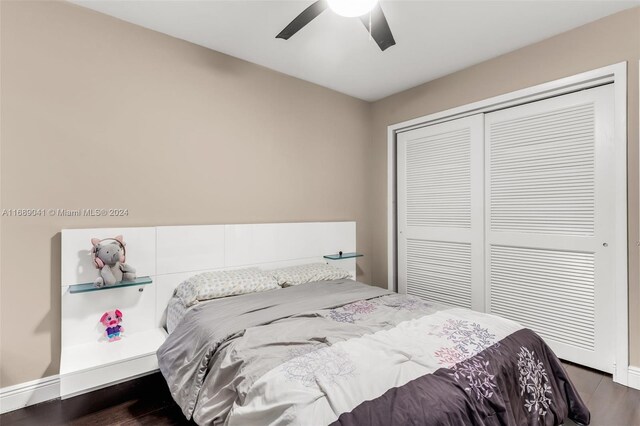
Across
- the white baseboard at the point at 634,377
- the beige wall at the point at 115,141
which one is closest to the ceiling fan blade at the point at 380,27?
the beige wall at the point at 115,141

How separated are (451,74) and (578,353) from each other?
2620 mm

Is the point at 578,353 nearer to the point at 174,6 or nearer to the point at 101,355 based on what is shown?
the point at 101,355

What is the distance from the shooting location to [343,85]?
3.46 metres

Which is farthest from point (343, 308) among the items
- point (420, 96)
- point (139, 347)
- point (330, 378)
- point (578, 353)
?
point (420, 96)

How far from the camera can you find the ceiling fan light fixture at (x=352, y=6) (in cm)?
158

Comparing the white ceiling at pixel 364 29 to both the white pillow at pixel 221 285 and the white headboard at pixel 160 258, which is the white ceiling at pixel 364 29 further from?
the white pillow at pixel 221 285

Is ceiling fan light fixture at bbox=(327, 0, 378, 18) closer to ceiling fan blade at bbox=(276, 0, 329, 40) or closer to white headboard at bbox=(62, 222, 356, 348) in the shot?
ceiling fan blade at bbox=(276, 0, 329, 40)

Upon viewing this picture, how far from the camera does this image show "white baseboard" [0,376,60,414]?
192 cm

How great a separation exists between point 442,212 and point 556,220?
3.23ft

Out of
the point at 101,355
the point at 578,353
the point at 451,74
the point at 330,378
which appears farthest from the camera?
the point at 451,74

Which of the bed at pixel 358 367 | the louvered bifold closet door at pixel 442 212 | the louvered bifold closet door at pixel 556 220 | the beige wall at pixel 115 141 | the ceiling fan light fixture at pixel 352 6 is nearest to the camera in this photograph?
the bed at pixel 358 367

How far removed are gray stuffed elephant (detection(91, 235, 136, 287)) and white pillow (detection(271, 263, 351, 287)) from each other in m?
1.07

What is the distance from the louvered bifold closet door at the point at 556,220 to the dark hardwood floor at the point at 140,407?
1.07 feet

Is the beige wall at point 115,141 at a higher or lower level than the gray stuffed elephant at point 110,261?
higher
